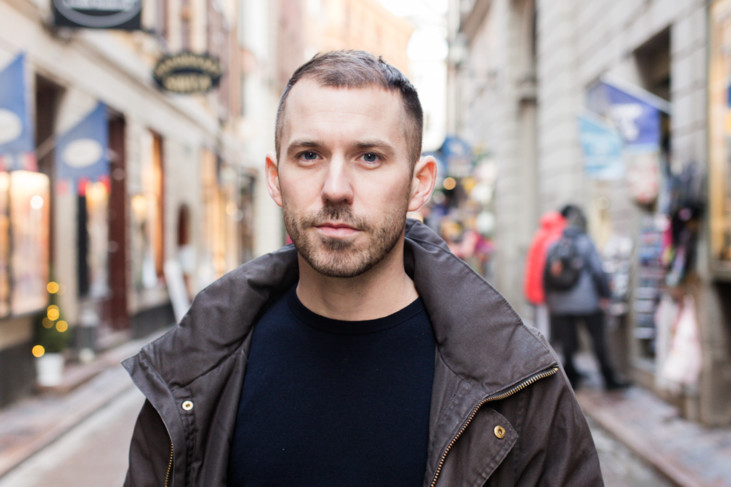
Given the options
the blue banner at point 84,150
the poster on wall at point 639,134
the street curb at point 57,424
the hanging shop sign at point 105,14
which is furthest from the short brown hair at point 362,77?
the blue banner at point 84,150

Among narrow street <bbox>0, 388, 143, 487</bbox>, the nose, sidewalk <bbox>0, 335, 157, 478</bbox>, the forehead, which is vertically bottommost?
narrow street <bbox>0, 388, 143, 487</bbox>

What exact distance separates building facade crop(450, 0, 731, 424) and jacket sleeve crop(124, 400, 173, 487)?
554cm

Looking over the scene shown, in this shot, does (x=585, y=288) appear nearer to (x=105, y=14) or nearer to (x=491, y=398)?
(x=105, y=14)

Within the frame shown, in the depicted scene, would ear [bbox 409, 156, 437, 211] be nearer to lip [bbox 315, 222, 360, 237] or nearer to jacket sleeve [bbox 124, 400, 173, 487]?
lip [bbox 315, 222, 360, 237]

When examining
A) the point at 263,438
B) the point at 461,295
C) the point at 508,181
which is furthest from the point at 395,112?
the point at 508,181

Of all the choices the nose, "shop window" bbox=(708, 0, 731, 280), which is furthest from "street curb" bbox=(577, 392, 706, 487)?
the nose

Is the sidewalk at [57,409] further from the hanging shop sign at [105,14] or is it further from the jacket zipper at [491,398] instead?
the jacket zipper at [491,398]

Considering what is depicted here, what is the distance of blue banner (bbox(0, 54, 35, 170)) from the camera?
6594mm

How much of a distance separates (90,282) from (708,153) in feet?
27.9

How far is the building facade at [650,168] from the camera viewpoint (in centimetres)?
648

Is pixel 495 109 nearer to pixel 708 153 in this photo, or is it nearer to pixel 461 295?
pixel 708 153

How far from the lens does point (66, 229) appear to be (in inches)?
385

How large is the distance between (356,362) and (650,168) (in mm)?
6824

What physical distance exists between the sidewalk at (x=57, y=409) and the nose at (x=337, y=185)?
4917 millimetres
